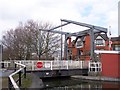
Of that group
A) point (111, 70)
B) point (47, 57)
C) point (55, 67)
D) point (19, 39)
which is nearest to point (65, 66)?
point (55, 67)

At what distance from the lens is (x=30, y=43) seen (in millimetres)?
46750

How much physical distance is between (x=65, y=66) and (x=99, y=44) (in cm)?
3532

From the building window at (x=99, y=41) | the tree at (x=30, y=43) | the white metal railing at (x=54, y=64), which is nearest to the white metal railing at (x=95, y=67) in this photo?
the white metal railing at (x=54, y=64)

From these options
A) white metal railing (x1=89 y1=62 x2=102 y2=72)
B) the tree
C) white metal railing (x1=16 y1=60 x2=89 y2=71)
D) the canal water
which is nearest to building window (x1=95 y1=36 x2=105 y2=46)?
the tree

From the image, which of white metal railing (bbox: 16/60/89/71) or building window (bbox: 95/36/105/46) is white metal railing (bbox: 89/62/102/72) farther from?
building window (bbox: 95/36/105/46)

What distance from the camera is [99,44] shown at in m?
65.8

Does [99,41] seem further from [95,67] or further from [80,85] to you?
[80,85]

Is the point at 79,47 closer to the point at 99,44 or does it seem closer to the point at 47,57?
the point at 99,44

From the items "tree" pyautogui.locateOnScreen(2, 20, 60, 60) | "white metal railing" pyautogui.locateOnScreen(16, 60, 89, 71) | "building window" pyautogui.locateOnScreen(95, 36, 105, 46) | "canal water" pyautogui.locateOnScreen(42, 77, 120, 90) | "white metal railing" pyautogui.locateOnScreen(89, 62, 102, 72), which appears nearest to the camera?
"canal water" pyautogui.locateOnScreen(42, 77, 120, 90)

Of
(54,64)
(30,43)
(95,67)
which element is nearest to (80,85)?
(54,64)

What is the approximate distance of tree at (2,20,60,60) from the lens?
47.1 meters

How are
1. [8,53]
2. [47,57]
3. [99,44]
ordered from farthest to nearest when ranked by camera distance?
[99,44] → [8,53] → [47,57]

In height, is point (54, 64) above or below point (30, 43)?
below

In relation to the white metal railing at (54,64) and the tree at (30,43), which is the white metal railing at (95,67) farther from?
the tree at (30,43)
